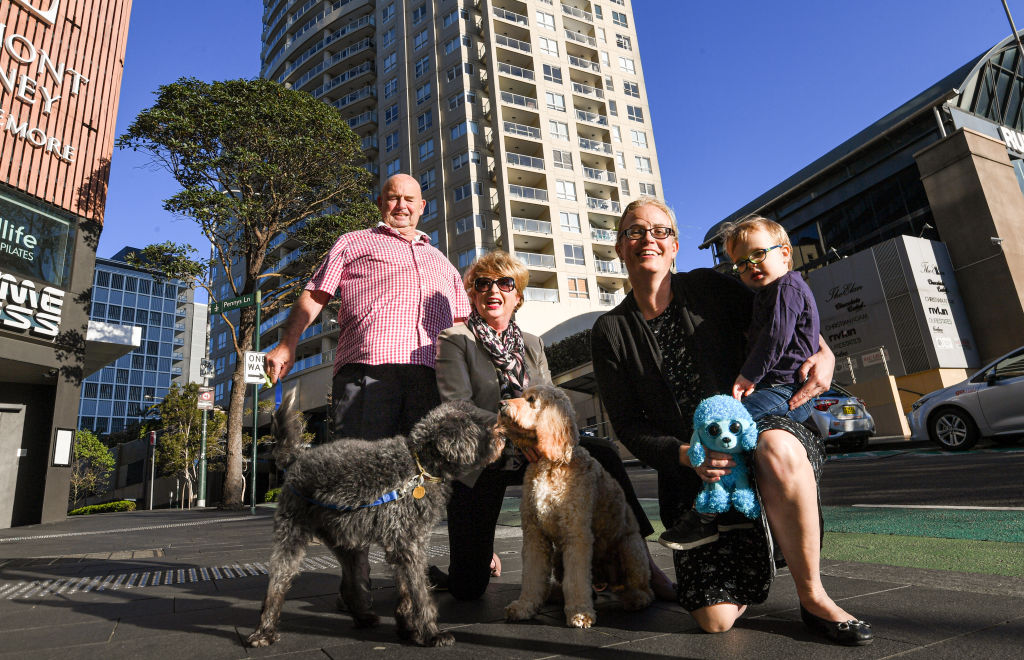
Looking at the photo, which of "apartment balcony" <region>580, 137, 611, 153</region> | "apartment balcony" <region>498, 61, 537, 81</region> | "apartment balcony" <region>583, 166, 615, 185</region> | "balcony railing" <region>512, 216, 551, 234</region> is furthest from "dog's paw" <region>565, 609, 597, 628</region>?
"apartment balcony" <region>580, 137, 611, 153</region>

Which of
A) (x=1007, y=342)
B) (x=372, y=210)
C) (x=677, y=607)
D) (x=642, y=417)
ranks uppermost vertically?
(x=372, y=210)

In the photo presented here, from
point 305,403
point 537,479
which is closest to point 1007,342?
point 537,479

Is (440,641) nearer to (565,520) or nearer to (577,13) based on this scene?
(565,520)

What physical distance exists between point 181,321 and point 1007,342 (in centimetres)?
11615

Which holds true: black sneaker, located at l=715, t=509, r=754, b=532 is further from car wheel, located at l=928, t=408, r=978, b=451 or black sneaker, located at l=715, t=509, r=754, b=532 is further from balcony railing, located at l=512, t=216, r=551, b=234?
balcony railing, located at l=512, t=216, r=551, b=234

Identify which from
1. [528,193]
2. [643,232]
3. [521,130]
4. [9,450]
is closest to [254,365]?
[9,450]

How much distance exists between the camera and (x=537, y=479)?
2.63 metres

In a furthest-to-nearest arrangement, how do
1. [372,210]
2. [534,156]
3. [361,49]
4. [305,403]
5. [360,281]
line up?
[361,49], [534,156], [305,403], [372,210], [360,281]

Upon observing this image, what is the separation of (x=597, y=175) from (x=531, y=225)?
855 cm

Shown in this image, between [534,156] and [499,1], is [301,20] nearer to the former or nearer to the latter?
[499,1]

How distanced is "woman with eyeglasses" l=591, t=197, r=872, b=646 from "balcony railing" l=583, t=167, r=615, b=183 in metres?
45.1

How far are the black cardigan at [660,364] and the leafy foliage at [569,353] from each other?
30172mm

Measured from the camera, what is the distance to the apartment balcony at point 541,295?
39.8m

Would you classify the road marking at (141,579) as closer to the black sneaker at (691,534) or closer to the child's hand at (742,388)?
the black sneaker at (691,534)
